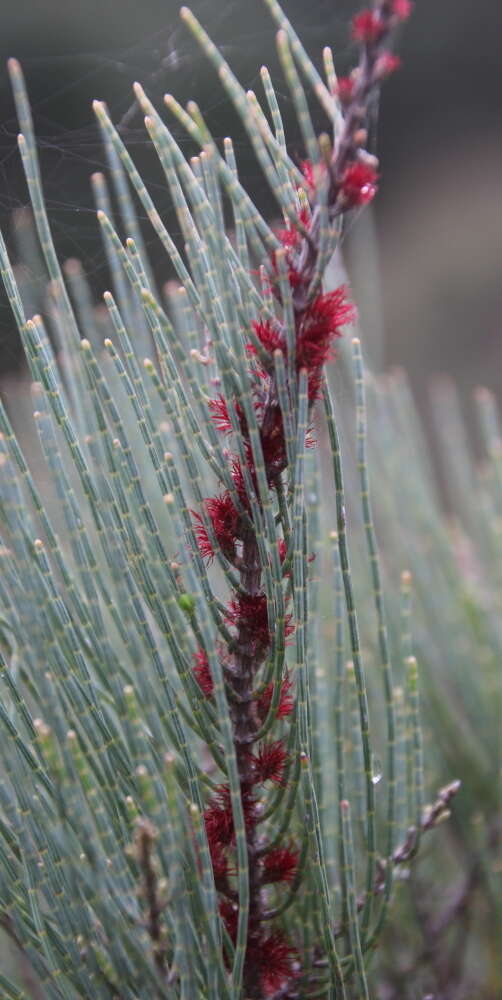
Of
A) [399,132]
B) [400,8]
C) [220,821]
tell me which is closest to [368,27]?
[400,8]

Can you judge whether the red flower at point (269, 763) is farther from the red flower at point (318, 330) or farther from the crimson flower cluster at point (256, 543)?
the red flower at point (318, 330)

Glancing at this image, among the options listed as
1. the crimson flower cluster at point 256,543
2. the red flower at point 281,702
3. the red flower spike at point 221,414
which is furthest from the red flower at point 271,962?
the red flower spike at point 221,414

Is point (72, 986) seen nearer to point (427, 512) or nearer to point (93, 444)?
point (93, 444)

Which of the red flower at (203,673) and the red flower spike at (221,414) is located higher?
the red flower spike at (221,414)

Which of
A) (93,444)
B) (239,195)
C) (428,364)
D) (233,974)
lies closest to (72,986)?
(233,974)

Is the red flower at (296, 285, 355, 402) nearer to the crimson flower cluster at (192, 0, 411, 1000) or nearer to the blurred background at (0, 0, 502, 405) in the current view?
the crimson flower cluster at (192, 0, 411, 1000)

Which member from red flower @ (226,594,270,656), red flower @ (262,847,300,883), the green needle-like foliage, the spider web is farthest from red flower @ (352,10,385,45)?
→ red flower @ (262,847,300,883)

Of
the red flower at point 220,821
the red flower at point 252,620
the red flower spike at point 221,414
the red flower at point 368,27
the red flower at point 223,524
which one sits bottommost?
the red flower at point 220,821
